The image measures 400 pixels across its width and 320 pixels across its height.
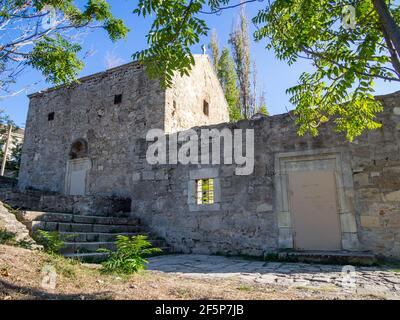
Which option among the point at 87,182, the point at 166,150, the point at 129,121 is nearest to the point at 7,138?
the point at 87,182

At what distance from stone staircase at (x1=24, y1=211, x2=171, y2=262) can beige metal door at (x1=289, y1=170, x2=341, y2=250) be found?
2.99m

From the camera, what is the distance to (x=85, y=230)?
6.00 metres

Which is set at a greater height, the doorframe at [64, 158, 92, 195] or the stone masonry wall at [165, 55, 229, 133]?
the stone masonry wall at [165, 55, 229, 133]

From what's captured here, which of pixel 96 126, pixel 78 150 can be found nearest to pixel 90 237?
pixel 96 126

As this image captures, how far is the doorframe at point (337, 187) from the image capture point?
17.7 ft

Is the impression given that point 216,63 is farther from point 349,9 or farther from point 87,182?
→ point 349,9

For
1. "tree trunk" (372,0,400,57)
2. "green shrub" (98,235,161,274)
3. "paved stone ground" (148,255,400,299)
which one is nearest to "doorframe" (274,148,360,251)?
"paved stone ground" (148,255,400,299)

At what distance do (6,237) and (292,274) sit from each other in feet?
13.5

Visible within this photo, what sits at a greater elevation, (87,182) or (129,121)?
(129,121)

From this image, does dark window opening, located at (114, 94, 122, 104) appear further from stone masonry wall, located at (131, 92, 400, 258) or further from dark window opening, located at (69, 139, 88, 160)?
stone masonry wall, located at (131, 92, 400, 258)

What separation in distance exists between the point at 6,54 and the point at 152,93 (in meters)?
6.02

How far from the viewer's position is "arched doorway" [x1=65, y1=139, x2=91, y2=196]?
11836 millimetres

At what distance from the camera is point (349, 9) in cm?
240

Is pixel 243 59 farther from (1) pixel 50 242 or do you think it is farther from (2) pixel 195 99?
(1) pixel 50 242
